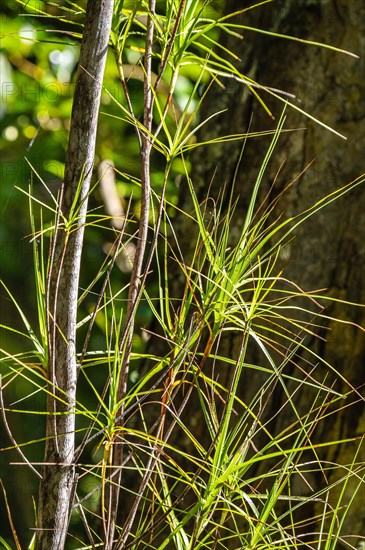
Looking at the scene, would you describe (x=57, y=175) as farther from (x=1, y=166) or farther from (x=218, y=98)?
(x=218, y=98)

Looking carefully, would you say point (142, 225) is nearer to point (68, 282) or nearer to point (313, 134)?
point (68, 282)

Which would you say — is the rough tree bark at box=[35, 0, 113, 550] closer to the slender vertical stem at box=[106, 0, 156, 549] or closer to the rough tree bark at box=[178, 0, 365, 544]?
the slender vertical stem at box=[106, 0, 156, 549]

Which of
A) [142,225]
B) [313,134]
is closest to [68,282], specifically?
[142,225]

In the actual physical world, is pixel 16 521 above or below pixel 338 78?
below

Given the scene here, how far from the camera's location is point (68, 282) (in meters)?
0.59

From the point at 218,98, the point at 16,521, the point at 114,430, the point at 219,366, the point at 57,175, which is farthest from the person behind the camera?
the point at 16,521

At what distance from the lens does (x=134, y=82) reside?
5.53 feet

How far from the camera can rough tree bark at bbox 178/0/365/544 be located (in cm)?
120

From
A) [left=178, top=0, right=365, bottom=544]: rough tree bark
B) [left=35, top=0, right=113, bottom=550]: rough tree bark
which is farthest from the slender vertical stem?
[left=178, top=0, right=365, bottom=544]: rough tree bark

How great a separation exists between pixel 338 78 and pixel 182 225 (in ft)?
1.10

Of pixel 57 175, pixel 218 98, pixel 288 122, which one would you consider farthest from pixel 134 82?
pixel 288 122

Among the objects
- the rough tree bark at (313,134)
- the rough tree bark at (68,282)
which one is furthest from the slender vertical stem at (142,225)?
the rough tree bark at (313,134)

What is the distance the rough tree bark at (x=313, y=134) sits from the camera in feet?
3.92

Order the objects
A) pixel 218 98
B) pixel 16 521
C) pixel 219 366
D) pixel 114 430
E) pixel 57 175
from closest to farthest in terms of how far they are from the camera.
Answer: pixel 114 430
pixel 219 366
pixel 218 98
pixel 57 175
pixel 16 521
